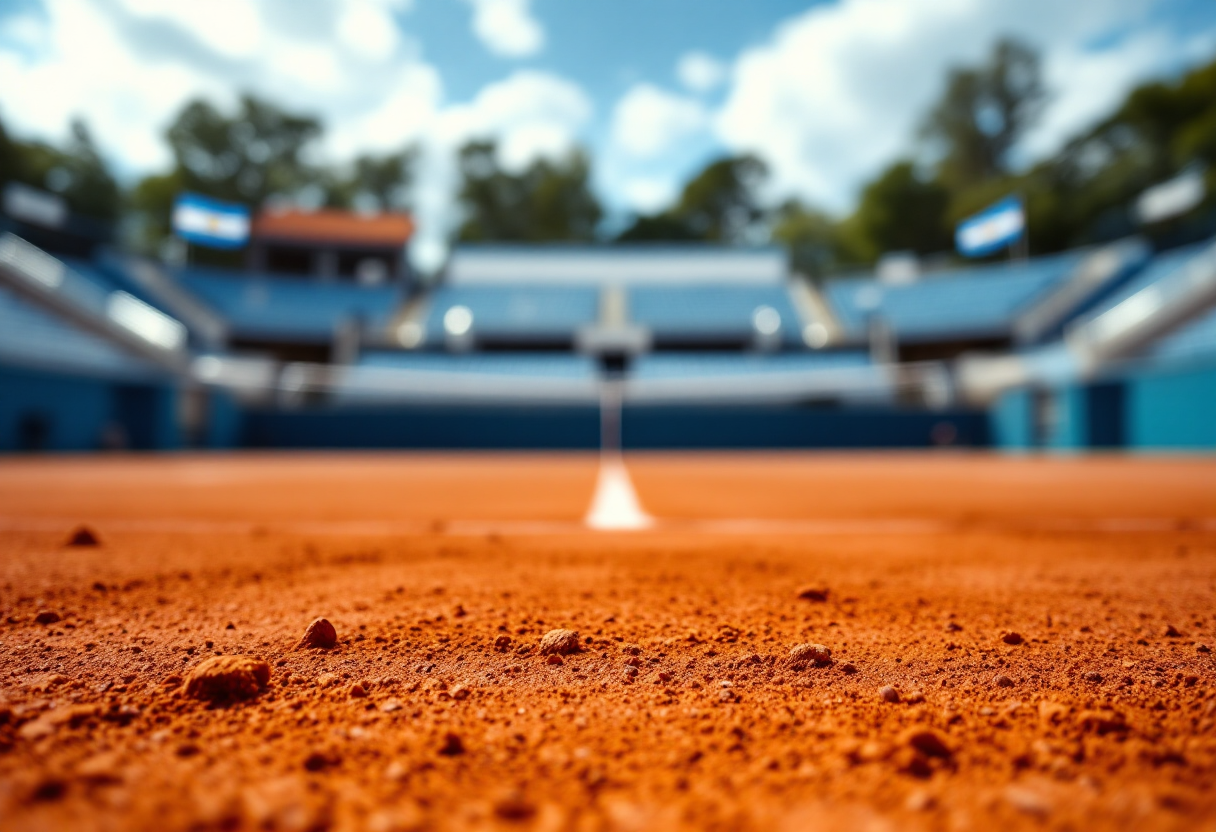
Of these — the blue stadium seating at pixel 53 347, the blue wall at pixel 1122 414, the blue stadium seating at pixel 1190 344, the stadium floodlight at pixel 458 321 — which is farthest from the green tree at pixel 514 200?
the blue stadium seating at pixel 1190 344

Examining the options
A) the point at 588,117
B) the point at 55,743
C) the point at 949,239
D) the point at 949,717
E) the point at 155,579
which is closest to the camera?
the point at 55,743

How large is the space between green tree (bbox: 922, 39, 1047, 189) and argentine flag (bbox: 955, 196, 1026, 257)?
10.1m

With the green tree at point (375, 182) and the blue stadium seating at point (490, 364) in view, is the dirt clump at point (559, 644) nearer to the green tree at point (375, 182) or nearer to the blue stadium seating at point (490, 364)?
the blue stadium seating at point (490, 364)

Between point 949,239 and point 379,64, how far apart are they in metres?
30.0

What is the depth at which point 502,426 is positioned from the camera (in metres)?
17.4

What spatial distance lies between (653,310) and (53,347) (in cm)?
1672

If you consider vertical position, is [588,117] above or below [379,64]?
above

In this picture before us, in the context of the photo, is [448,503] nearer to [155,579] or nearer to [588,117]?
[155,579]

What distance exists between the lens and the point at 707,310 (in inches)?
905

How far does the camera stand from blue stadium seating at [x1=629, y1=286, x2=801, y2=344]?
2188 centimetres

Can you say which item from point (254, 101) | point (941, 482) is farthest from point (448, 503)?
point (254, 101)

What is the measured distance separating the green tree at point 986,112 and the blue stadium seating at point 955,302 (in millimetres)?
12012

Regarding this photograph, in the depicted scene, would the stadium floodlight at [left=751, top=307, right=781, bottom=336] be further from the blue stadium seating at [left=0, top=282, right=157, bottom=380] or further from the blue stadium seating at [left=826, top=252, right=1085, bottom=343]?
the blue stadium seating at [left=0, top=282, right=157, bottom=380]

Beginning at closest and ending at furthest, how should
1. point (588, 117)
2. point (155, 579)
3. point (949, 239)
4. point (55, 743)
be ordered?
point (55, 743) < point (155, 579) < point (588, 117) < point (949, 239)
